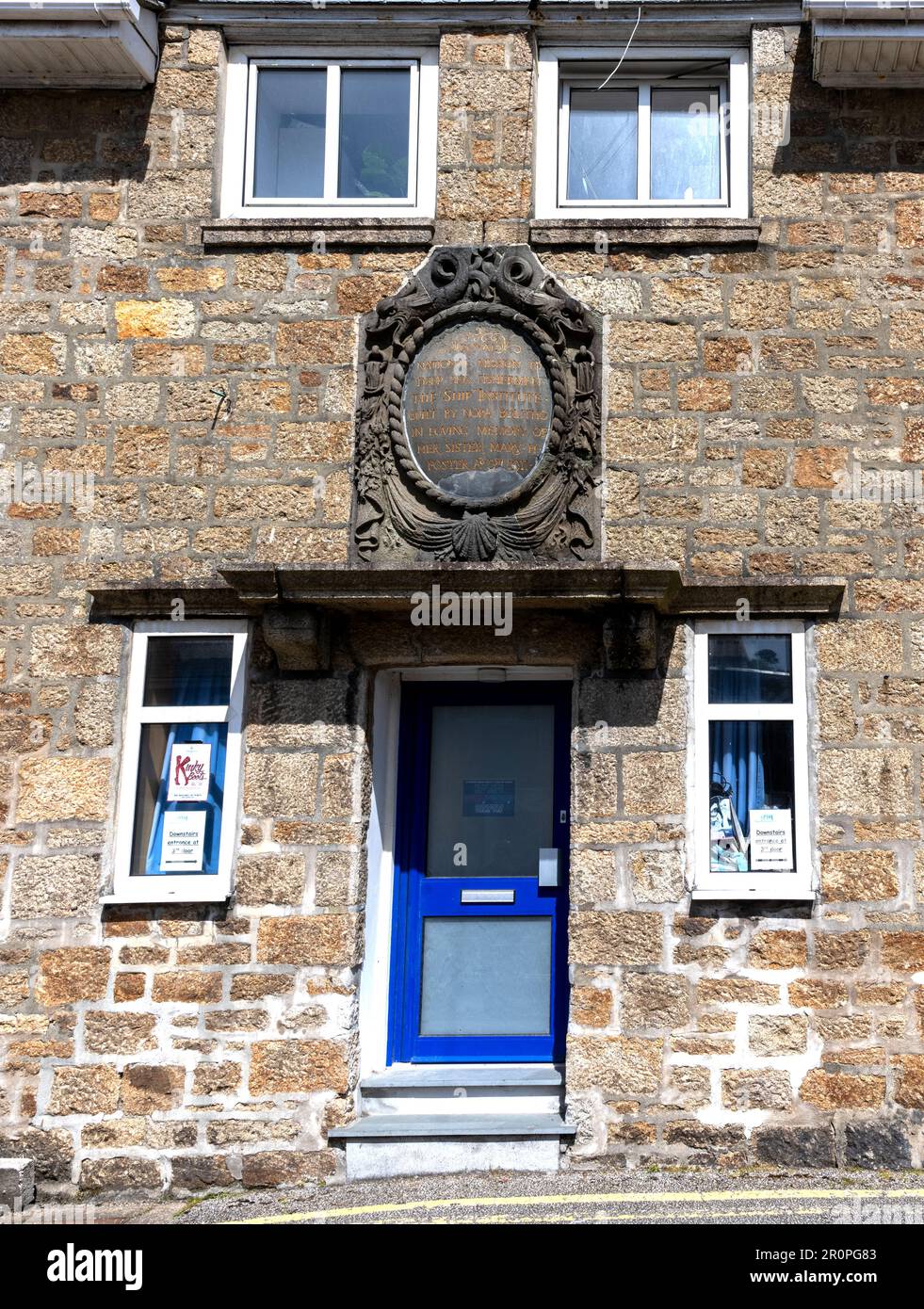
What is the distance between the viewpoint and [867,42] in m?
6.97

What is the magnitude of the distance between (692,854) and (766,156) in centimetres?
339

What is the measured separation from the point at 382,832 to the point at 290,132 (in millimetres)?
3585

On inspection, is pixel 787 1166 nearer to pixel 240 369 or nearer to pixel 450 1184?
pixel 450 1184

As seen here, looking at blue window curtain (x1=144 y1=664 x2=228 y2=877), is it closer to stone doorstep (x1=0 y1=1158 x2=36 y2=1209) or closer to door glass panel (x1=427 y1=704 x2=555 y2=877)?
door glass panel (x1=427 y1=704 x2=555 y2=877)

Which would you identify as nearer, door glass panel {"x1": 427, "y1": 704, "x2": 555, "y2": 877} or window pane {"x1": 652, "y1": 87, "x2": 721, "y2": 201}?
door glass panel {"x1": 427, "y1": 704, "x2": 555, "y2": 877}

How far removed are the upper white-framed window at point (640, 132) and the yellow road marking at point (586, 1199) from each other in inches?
179

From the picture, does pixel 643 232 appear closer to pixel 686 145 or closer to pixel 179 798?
pixel 686 145

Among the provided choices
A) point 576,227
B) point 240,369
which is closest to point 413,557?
point 240,369

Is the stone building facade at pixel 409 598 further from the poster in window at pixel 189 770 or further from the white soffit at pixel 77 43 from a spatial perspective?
the poster in window at pixel 189 770

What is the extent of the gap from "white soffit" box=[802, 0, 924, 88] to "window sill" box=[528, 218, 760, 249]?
834 mm

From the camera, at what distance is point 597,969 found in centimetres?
665

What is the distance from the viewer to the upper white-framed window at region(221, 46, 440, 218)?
24.4ft

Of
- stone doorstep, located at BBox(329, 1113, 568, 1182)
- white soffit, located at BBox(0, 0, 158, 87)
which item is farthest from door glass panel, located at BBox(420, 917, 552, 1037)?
white soffit, located at BBox(0, 0, 158, 87)

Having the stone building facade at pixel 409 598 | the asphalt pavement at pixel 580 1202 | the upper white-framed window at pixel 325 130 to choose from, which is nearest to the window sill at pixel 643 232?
the stone building facade at pixel 409 598
